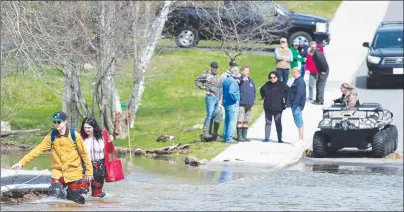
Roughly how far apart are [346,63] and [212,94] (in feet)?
41.7

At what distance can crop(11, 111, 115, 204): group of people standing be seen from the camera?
54.0 feet

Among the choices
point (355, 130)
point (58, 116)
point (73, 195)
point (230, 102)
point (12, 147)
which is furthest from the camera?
point (230, 102)

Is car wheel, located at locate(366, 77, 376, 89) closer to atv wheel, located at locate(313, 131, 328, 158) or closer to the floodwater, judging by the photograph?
atv wheel, located at locate(313, 131, 328, 158)

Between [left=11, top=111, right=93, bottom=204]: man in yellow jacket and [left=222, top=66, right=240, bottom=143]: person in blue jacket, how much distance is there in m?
7.99

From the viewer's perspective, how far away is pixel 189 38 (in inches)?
1439

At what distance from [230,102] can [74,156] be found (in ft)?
27.7

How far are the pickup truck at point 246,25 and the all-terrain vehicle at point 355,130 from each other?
20.7ft

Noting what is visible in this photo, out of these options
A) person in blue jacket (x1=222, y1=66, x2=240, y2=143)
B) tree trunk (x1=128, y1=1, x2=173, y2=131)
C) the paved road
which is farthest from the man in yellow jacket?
the paved road

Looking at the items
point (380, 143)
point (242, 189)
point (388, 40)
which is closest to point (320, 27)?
point (388, 40)

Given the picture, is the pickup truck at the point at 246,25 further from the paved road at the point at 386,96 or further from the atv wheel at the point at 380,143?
the atv wheel at the point at 380,143

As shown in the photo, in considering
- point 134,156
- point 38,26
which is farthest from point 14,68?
point 134,156

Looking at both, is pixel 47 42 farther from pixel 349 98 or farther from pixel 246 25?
pixel 246 25

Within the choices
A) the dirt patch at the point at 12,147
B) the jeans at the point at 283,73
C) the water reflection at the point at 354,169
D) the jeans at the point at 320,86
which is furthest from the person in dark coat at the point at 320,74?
the dirt patch at the point at 12,147

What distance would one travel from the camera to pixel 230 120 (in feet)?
81.4
